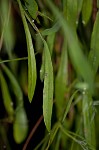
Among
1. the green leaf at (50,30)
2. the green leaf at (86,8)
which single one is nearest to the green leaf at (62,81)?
the green leaf at (86,8)

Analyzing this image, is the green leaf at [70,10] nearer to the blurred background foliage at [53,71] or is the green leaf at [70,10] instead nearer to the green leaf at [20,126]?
the blurred background foliage at [53,71]

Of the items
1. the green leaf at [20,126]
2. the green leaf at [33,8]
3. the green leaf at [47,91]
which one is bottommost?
the green leaf at [20,126]

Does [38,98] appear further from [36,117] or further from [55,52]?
[55,52]

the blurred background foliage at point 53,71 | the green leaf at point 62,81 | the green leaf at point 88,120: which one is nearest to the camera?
the blurred background foliage at point 53,71

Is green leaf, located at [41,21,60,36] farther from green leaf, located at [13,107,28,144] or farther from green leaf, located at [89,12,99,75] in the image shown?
green leaf, located at [13,107,28,144]

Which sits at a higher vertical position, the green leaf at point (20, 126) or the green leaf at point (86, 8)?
the green leaf at point (86, 8)

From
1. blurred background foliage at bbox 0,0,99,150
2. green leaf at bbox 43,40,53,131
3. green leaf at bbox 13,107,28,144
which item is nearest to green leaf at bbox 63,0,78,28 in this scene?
blurred background foliage at bbox 0,0,99,150

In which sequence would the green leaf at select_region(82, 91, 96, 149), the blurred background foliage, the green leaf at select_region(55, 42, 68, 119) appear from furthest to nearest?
1. the green leaf at select_region(55, 42, 68, 119)
2. the green leaf at select_region(82, 91, 96, 149)
3. the blurred background foliage

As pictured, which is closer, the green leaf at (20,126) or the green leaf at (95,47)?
the green leaf at (95,47)

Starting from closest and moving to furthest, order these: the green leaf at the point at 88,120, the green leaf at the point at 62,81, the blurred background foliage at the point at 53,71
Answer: the blurred background foliage at the point at 53,71 → the green leaf at the point at 88,120 → the green leaf at the point at 62,81
